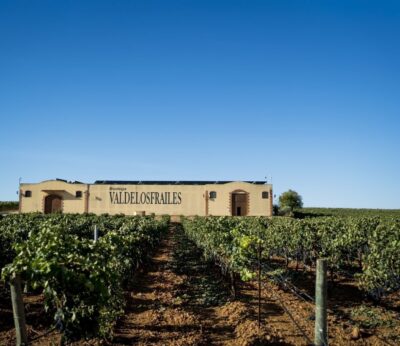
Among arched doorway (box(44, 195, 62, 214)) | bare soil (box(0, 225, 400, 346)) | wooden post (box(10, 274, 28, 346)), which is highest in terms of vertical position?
arched doorway (box(44, 195, 62, 214))

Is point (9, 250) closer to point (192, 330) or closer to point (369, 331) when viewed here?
point (192, 330)

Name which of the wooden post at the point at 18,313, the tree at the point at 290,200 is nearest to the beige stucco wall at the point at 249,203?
the tree at the point at 290,200

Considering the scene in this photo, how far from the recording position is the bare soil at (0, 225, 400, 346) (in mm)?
6355

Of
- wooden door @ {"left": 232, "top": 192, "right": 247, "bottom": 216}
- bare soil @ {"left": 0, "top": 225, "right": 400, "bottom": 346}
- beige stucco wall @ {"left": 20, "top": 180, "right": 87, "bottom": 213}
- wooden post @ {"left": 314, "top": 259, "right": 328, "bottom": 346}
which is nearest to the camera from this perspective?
wooden post @ {"left": 314, "top": 259, "right": 328, "bottom": 346}

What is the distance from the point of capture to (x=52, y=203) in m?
47.9

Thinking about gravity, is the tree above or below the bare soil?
above

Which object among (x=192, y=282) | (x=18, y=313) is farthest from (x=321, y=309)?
(x=192, y=282)

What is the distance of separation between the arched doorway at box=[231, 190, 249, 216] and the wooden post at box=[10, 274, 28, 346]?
44145mm

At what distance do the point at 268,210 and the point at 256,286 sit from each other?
37220 mm

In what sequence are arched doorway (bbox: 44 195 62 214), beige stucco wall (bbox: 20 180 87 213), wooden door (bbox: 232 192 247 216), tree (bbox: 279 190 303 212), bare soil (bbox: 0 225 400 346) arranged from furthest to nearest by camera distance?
1. tree (bbox: 279 190 303 212)
2. wooden door (bbox: 232 192 247 216)
3. arched doorway (bbox: 44 195 62 214)
4. beige stucco wall (bbox: 20 180 87 213)
5. bare soil (bbox: 0 225 400 346)

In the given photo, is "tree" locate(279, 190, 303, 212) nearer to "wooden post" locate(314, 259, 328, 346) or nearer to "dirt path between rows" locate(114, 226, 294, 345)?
"dirt path between rows" locate(114, 226, 294, 345)

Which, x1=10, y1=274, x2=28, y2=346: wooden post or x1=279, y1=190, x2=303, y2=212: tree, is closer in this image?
x1=10, y1=274, x2=28, y2=346: wooden post

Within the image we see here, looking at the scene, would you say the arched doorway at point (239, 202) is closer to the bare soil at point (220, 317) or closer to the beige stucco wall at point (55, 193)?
the beige stucco wall at point (55, 193)

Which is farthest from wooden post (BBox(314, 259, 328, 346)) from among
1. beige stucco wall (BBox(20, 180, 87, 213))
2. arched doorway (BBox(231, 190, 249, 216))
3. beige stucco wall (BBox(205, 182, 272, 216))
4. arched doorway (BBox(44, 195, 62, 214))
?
arched doorway (BBox(44, 195, 62, 214))
